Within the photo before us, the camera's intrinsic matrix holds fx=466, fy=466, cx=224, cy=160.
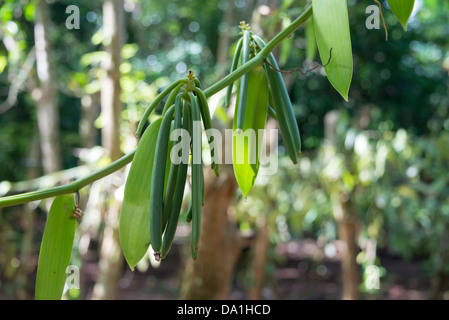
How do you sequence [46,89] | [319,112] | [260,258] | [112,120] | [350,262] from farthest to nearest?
[319,112]
[260,258]
[350,262]
[46,89]
[112,120]

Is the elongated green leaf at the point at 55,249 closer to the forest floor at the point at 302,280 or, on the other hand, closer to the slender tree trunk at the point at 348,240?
the slender tree trunk at the point at 348,240

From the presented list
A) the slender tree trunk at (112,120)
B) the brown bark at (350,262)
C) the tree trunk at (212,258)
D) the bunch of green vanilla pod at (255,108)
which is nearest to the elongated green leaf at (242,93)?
the bunch of green vanilla pod at (255,108)

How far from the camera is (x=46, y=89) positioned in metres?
1.52

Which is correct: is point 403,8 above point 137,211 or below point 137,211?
above

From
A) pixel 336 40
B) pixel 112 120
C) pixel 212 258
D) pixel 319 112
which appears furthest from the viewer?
pixel 319 112

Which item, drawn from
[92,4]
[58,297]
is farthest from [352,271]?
[92,4]

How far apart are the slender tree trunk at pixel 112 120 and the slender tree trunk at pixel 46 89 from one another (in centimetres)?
30

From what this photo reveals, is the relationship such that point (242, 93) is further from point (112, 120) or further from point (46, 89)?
point (46, 89)

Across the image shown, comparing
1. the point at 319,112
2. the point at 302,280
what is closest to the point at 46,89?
the point at 319,112

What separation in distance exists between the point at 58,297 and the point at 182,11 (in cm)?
328

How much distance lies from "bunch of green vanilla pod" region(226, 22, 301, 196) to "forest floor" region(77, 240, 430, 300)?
2.74 m

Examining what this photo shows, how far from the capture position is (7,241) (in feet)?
8.09

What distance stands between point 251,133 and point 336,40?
100mm
